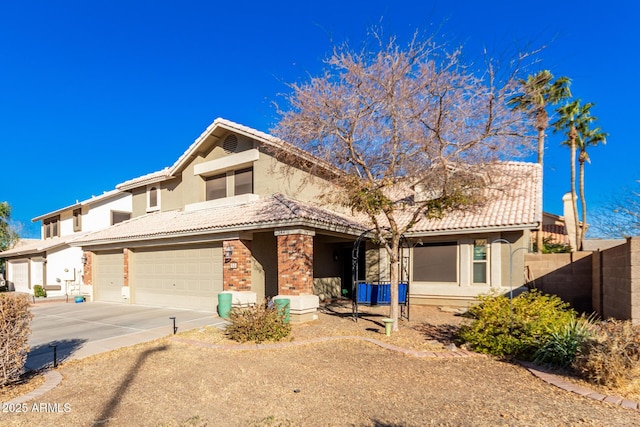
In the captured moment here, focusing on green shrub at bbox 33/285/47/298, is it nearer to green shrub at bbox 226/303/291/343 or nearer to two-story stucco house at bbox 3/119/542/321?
two-story stucco house at bbox 3/119/542/321

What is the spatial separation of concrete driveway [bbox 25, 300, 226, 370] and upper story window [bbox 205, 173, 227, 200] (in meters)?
5.17

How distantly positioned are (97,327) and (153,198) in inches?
351

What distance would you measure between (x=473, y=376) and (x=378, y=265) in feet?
32.0

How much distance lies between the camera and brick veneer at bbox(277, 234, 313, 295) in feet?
37.4

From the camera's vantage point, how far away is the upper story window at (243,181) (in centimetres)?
1556

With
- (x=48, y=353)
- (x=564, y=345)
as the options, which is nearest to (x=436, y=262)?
(x=564, y=345)

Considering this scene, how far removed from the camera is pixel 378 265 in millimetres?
16078

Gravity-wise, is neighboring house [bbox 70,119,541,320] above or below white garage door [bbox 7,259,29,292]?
above

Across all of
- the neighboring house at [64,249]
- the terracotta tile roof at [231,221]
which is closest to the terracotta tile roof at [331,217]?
the terracotta tile roof at [231,221]

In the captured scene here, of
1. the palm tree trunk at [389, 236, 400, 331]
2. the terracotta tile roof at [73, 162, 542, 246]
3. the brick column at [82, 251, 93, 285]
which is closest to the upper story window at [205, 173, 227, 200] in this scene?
the terracotta tile roof at [73, 162, 542, 246]

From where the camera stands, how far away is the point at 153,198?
62.6 ft

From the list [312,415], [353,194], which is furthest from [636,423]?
[353,194]

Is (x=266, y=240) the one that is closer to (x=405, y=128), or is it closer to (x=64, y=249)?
(x=405, y=128)

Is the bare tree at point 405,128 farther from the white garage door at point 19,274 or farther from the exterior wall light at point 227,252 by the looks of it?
the white garage door at point 19,274
